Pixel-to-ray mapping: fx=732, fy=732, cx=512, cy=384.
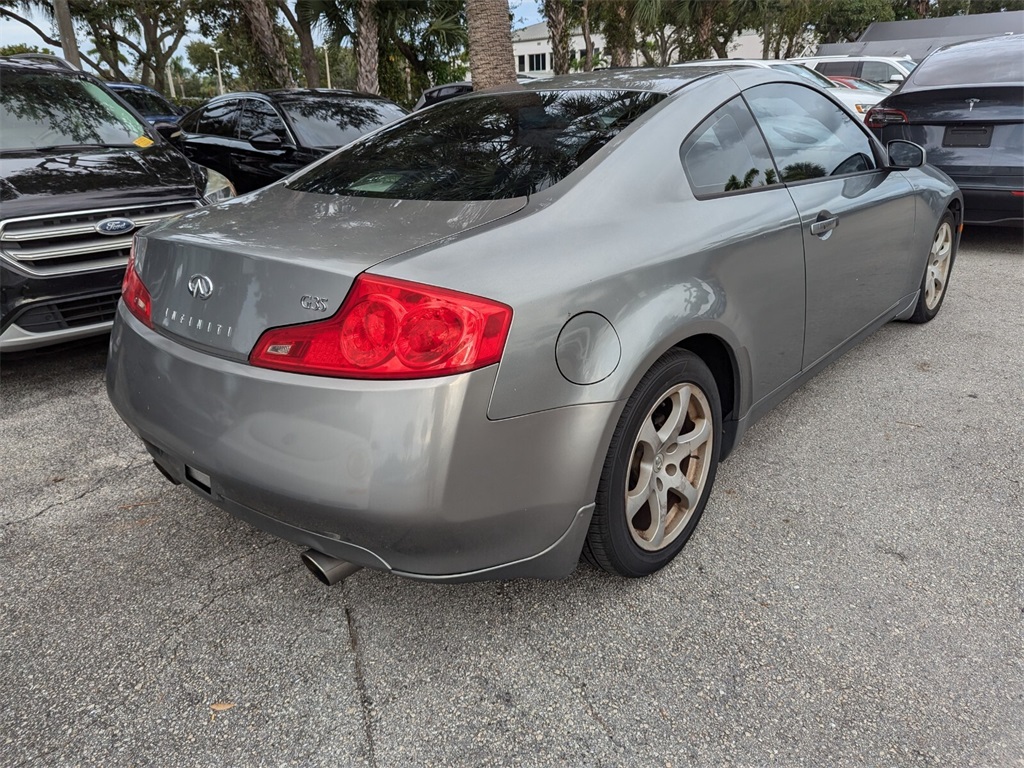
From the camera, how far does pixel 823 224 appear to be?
2764 mm

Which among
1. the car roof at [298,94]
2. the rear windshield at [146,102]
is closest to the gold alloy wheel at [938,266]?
the car roof at [298,94]

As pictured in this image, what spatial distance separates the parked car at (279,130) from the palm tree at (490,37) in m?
1.18

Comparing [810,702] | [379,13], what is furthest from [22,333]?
[379,13]

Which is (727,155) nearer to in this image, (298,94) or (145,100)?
(298,94)

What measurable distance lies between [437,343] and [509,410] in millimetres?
221

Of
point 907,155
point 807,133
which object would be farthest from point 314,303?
point 907,155

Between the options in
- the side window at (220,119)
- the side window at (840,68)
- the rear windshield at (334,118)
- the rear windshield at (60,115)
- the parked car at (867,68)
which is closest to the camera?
the rear windshield at (60,115)

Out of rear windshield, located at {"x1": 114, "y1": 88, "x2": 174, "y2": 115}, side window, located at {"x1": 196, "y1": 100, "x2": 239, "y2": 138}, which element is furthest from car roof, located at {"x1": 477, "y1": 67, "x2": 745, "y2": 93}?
rear windshield, located at {"x1": 114, "y1": 88, "x2": 174, "y2": 115}

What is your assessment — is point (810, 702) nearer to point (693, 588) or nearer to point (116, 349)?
point (693, 588)

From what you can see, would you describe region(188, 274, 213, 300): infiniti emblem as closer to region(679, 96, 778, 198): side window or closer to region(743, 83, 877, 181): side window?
region(679, 96, 778, 198): side window

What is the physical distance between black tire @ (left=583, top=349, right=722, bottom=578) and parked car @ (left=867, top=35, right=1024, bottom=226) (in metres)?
4.65

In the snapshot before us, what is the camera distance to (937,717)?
1.76 metres

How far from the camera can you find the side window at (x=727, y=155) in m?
2.32

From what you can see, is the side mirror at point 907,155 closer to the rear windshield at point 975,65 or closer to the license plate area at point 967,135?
the license plate area at point 967,135
